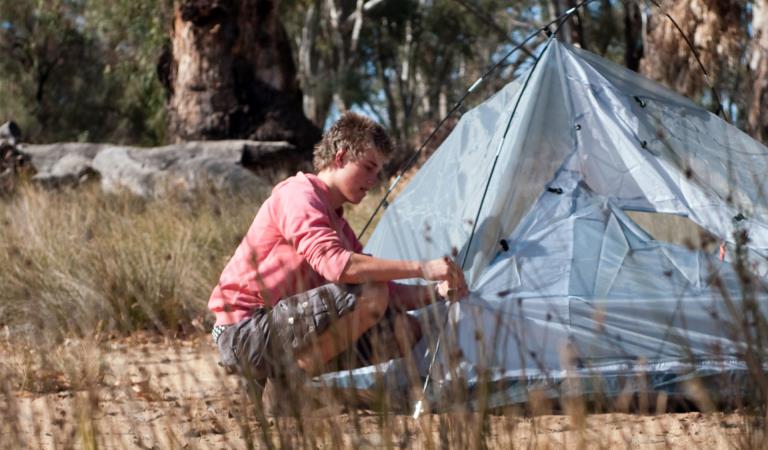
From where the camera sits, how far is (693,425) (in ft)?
13.3

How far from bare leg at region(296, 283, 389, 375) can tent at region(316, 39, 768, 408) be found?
0.10m

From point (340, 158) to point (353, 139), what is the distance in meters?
0.10

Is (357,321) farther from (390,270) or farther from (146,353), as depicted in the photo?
(146,353)

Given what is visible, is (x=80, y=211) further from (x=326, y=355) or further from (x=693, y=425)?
(x=693, y=425)

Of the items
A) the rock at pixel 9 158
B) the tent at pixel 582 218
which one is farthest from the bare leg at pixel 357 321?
the rock at pixel 9 158

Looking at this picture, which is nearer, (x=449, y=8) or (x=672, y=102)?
(x=672, y=102)

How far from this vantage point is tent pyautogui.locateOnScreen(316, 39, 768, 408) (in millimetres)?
4375

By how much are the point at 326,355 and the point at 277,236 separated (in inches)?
17.8

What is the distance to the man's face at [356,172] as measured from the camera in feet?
14.0

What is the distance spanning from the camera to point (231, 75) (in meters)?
→ 13.0

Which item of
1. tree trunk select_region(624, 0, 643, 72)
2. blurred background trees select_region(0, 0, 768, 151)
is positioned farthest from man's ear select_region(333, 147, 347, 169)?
tree trunk select_region(624, 0, 643, 72)

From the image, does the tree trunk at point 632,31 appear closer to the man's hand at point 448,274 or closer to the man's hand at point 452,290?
the man's hand at point 452,290

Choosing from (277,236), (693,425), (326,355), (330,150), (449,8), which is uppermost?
(449,8)

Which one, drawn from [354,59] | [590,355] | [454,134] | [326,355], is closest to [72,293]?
[454,134]
